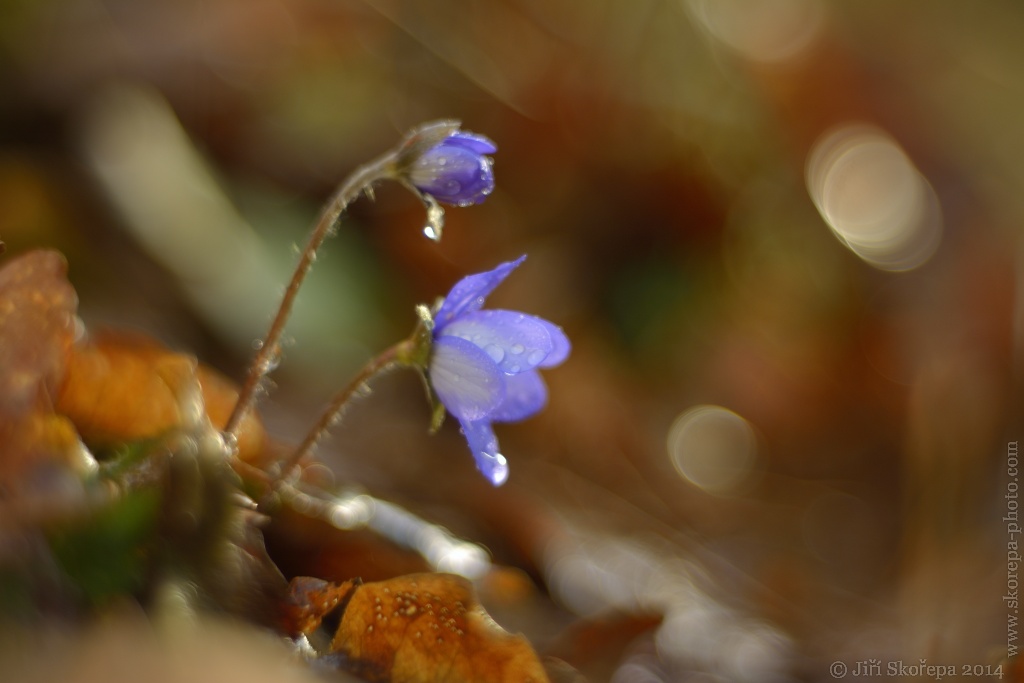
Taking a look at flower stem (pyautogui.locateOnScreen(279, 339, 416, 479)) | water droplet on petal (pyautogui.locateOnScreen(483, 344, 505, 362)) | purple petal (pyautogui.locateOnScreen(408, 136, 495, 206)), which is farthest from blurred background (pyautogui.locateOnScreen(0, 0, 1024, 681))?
water droplet on petal (pyautogui.locateOnScreen(483, 344, 505, 362))

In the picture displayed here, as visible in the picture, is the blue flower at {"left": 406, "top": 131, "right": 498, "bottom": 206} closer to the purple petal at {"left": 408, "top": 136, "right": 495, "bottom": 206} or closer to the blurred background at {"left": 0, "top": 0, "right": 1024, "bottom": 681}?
the purple petal at {"left": 408, "top": 136, "right": 495, "bottom": 206}

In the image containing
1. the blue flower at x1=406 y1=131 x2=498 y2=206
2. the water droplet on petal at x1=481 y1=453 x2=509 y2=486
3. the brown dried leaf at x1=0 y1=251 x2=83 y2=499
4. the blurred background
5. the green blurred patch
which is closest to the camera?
the green blurred patch

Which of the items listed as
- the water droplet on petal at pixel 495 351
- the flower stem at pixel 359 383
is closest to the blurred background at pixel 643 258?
the flower stem at pixel 359 383

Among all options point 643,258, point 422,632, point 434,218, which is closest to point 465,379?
point 434,218

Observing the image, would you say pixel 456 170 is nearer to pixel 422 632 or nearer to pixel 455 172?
pixel 455 172

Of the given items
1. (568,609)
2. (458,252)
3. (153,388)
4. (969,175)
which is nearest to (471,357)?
(153,388)

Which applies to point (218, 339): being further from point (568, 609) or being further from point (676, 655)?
point (676, 655)

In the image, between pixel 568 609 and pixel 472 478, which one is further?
pixel 472 478
